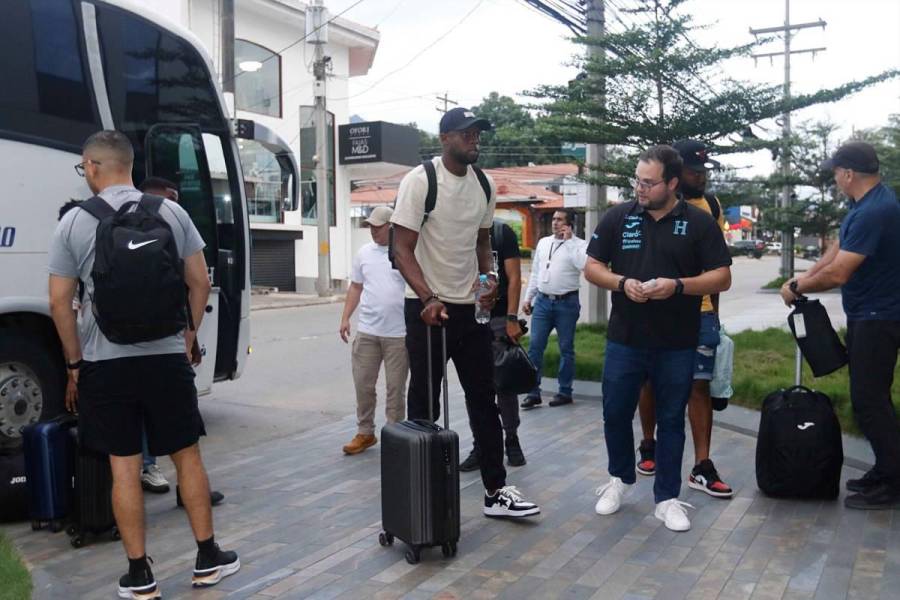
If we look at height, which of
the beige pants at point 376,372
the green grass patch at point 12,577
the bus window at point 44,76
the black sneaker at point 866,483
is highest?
the bus window at point 44,76

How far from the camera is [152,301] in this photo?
375 centimetres

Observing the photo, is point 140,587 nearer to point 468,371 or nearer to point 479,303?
point 468,371

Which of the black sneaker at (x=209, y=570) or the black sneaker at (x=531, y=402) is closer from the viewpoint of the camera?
Answer: the black sneaker at (x=209, y=570)

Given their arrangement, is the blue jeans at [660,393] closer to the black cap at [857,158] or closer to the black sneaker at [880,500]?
the black sneaker at [880,500]

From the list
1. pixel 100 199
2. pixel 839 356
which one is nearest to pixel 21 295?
pixel 100 199

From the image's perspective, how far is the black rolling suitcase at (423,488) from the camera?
4176 millimetres

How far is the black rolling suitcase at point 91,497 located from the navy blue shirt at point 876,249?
13.3 feet

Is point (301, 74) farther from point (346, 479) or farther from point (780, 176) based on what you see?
point (346, 479)

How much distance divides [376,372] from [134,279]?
3.19 m

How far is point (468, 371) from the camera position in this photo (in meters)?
4.80

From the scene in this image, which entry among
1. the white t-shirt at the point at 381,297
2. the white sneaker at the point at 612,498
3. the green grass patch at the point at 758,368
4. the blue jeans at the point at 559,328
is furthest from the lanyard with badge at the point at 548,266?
the white sneaker at the point at 612,498

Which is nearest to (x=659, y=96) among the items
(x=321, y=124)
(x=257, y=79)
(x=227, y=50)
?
(x=227, y=50)

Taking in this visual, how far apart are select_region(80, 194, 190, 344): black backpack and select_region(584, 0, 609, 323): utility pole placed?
28.0 ft

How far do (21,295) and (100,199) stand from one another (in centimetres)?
233
